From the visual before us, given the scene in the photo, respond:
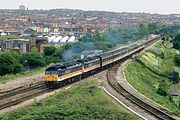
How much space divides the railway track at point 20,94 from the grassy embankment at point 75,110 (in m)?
2.32

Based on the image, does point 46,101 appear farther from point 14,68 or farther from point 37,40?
point 37,40

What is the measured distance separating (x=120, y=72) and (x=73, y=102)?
77.8 ft

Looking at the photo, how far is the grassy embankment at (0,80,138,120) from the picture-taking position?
26.2 metres

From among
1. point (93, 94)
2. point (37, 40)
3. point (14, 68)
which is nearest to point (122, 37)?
point (37, 40)

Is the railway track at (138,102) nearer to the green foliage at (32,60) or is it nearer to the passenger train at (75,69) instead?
the passenger train at (75,69)

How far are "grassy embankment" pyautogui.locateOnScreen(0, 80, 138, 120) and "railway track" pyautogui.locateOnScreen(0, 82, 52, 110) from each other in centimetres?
232

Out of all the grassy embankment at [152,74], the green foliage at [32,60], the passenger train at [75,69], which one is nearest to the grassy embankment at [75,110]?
the passenger train at [75,69]

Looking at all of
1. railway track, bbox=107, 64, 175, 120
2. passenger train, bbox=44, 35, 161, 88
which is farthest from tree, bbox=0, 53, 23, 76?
railway track, bbox=107, 64, 175, 120

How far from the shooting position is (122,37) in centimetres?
16000

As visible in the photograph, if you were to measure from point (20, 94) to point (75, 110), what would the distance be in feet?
36.4

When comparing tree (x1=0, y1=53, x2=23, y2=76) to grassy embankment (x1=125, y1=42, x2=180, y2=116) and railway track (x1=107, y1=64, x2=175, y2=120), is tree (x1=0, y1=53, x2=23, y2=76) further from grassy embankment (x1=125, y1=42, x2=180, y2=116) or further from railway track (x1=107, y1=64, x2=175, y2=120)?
railway track (x1=107, y1=64, x2=175, y2=120)

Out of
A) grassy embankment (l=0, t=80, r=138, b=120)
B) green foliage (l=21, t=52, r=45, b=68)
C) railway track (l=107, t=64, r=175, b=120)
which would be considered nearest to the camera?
grassy embankment (l=0, t=80, r=138, b=120)

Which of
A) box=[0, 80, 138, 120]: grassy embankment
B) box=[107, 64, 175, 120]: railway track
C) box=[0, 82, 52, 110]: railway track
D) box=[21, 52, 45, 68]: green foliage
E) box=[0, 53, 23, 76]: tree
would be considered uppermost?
box=[0, 80, 138, 120]: grassy embankment

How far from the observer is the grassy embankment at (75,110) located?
26250 millimetres
